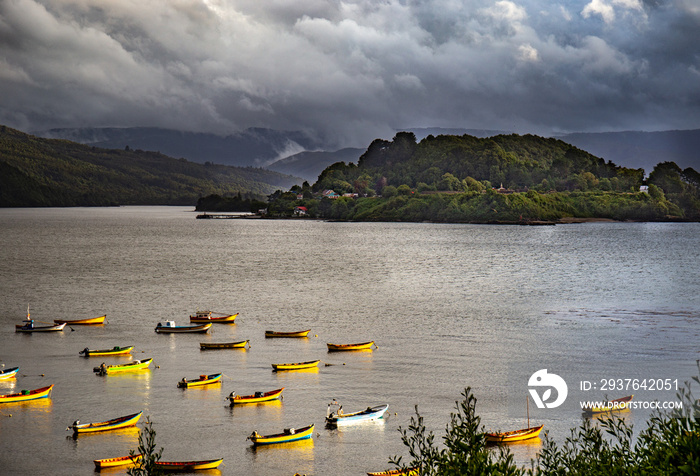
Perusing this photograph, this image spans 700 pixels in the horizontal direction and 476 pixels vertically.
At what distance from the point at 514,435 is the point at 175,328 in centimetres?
3931

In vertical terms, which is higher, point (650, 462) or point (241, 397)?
point (650, 462)

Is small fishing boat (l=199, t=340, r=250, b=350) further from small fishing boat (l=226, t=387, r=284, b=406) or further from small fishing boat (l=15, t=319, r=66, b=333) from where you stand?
small fishing boat (l=15, t=319, r=66, b=333)

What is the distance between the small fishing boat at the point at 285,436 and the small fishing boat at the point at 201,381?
11.1m

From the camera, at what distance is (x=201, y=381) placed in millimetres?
47781

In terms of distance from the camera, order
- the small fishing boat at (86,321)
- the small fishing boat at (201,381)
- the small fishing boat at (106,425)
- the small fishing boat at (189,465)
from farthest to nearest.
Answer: the small fishing boat at (86,321)
the small fishing boat at (201,381)
the small fishing boat at (106,425)
the small fishing boat at (189,465)

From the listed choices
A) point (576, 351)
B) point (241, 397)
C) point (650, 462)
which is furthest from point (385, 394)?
point (650, 462)

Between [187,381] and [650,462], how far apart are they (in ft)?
111

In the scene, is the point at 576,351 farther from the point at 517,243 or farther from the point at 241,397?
the point at 517,243

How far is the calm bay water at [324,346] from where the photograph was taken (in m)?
38.3

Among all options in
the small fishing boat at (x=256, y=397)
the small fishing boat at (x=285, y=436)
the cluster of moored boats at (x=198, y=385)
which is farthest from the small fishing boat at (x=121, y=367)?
the small fishing boat at (x=285, y=436)

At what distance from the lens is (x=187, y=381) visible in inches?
1893

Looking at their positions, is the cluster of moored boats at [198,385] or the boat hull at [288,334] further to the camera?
the boat hull at [288,334]

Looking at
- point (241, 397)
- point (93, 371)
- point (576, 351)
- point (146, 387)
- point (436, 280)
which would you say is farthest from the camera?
point (436, 280)
